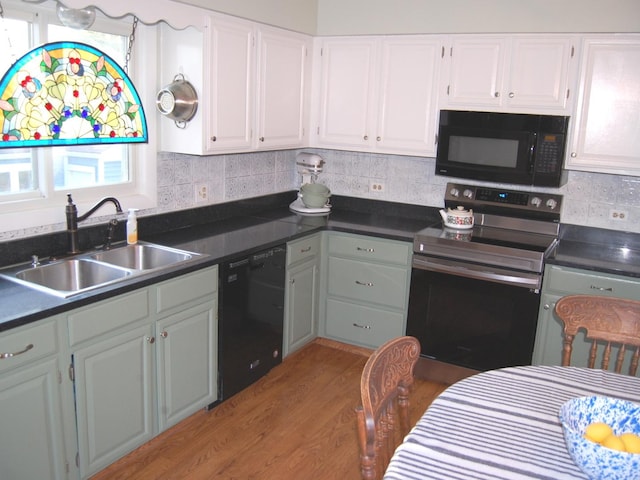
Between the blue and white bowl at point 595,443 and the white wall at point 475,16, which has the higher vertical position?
the white wall at point 475,16

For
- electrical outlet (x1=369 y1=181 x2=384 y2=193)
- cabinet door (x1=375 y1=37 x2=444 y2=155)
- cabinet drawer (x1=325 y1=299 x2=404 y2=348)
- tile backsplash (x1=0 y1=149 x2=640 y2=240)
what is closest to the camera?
tile backsplash (x1=0 y1=149 x2=640 y2=240)

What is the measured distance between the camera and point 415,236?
3.59m

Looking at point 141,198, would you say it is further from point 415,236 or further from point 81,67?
point 415,236

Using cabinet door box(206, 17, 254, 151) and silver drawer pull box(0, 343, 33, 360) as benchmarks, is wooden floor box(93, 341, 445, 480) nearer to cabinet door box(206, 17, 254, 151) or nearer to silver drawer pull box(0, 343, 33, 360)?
silver drawer pull box(0, 343, 33, 360)

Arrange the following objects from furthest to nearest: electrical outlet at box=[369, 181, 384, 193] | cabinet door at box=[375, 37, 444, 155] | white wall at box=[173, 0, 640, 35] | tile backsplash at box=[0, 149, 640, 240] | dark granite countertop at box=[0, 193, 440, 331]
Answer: electrical outlet at box=[369, 181, 384, 193]
cabinet door at box=[375, 37, 444, 155]
tile backsplash at box=[0, 149, 640, 240]
white wall at box=[173, 0, 640, 35]
dark granite countertop at box=[0, 193, 440, 331]

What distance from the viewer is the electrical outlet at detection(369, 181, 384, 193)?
14.1ft

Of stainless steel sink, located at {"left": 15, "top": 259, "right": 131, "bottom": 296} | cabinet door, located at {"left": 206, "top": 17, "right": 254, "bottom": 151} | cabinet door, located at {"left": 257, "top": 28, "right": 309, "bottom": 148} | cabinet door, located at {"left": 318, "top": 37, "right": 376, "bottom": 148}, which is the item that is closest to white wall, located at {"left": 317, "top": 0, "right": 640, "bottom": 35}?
cabinet door, located at {"left": 318, "top": 37, "right": 376, "bottom": 148}

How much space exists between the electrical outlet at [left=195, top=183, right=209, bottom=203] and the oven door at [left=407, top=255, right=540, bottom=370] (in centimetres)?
132

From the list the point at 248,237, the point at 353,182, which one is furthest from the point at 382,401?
the point at 353,182

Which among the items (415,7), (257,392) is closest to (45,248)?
(257,392)

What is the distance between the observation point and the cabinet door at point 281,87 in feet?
11.7

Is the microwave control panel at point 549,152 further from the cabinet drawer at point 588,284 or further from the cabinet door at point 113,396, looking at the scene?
the cabinet door at point 113,396

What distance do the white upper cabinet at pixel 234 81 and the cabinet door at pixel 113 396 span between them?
1.14 meters

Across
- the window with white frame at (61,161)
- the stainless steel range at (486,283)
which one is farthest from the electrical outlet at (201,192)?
the stainless steel range at (486,283)
